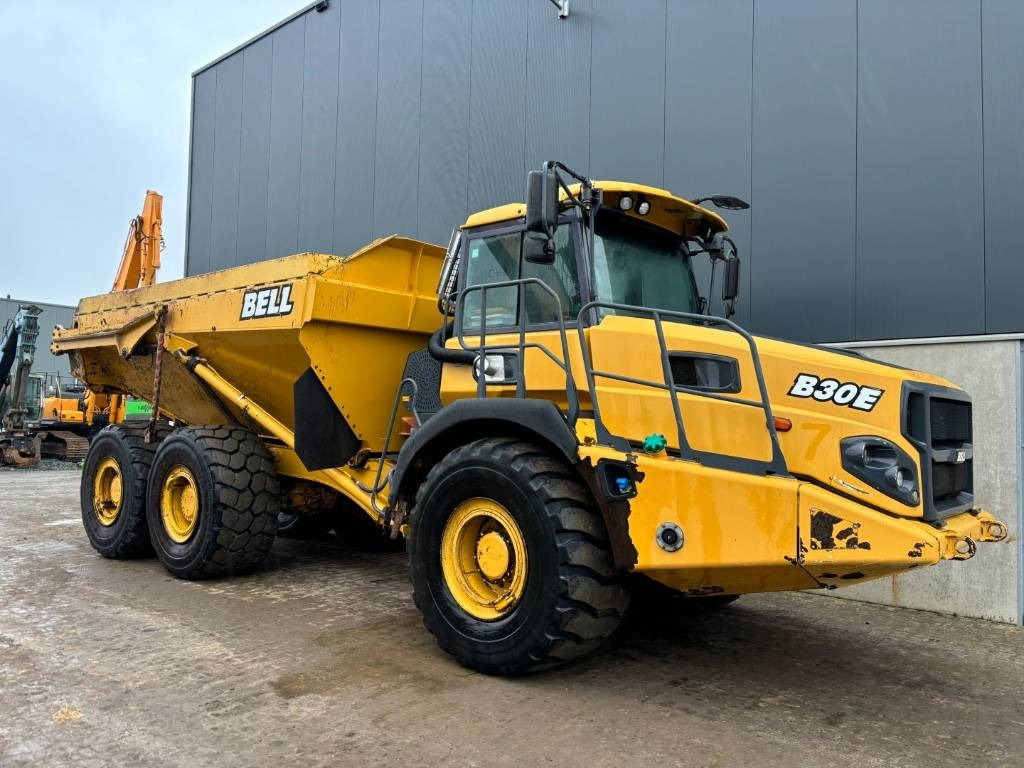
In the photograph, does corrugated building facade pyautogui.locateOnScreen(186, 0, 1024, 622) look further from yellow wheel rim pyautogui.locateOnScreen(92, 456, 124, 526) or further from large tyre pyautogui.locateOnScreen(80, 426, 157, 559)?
yellow wheel rim pyautogui.locateOnScreen(92, 456, 124, 526)

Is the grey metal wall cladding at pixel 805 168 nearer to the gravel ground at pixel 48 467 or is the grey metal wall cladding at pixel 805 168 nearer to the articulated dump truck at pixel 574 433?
the articulated dump truck at pixel 574 433

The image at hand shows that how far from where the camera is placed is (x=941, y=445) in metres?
4.01

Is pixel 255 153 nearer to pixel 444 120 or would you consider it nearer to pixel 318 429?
pixel 444 120

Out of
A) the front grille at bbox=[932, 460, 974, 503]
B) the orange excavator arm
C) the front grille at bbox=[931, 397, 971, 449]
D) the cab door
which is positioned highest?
the orange excavator arm

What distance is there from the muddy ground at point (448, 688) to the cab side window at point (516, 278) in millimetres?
1979

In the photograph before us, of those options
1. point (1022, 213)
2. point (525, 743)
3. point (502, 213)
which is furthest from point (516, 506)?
point (1022, 213)

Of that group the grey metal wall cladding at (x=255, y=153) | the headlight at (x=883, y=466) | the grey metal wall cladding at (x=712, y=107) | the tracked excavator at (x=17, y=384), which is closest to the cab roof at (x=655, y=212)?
the headlight at (x=883, y=466)

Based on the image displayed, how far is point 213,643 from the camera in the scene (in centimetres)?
470

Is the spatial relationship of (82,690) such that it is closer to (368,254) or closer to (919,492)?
(368,254)

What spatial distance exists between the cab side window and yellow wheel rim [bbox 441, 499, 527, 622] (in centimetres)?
111

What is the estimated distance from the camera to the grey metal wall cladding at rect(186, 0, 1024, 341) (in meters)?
6.22

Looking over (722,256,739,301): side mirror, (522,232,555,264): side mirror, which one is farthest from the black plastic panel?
(722,256,739,301): side mirror

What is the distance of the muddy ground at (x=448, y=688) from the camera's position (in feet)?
10.9

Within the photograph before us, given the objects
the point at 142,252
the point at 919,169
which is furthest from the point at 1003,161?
the point at 142,252
